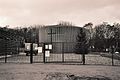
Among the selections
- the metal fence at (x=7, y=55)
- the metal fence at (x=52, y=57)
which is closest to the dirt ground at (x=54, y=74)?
the metal fence at (x=52, y=57)

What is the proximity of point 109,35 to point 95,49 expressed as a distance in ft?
30.0

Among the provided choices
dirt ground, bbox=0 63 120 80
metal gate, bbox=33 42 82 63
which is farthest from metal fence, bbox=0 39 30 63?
dirt ground, bbox=0 63 120 80

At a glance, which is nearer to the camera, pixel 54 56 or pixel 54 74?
pixel 54 74

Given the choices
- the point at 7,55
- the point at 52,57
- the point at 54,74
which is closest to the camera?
the point at 54,74

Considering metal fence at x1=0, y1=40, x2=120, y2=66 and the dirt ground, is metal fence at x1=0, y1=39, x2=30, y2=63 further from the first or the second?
the dirt ground

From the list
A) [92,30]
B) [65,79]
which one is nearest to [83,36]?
[92,30]

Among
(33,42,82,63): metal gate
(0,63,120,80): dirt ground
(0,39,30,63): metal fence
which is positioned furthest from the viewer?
(0,39,30,63): metal fence

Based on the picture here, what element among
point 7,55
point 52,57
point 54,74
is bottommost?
point 54,74

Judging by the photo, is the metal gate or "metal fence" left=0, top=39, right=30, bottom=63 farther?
"metal fence" left=0, top=39, right=30, bottom=63

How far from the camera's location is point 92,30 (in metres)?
83.8

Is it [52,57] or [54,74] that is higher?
[52,57]

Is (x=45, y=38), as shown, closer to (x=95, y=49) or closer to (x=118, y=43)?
(x=95, y=49)

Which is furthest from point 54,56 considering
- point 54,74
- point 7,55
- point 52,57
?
point 54,74

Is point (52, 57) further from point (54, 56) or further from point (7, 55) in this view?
point (7, 55)
